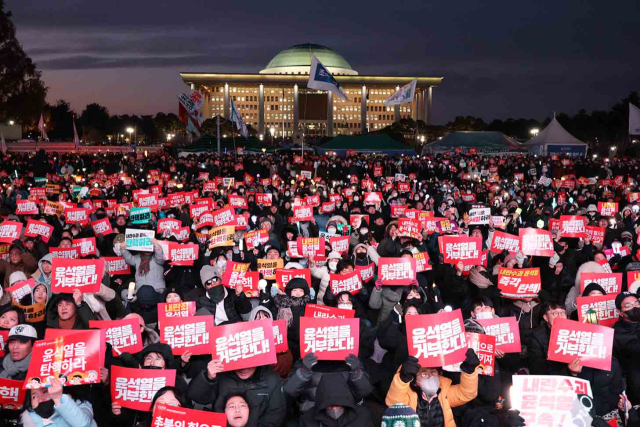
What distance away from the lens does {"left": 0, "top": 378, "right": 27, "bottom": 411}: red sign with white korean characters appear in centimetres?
432

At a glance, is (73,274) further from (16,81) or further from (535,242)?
(16,81)

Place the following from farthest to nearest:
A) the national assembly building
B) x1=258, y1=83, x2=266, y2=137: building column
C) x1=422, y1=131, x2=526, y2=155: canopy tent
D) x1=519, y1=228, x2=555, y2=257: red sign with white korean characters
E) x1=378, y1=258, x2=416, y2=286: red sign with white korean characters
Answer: x1=258, y1=83, x2=266, y2=137: building column
the national assembly building
x1=422, y1=131, x2=526, y2=155: canopy tent
x1=519, y1=228, x2=555, y2=257: red sign with white korean characters
x1=378, y1=258, x2=416, y2=286: red sign with white korean characters

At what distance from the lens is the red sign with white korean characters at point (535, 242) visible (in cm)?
791

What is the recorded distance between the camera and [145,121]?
107 metres

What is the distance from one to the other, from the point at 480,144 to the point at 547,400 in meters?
36.5

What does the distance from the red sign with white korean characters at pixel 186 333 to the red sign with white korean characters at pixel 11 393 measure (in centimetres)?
107

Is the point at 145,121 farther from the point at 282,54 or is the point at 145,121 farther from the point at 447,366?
the point at 447,366

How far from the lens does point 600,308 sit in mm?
5258

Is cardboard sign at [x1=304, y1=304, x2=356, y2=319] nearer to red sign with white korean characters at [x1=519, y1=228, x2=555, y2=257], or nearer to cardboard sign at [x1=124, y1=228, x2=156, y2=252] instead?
cardboard sign at [x1=124, y1=228, x2=156, y2=252]

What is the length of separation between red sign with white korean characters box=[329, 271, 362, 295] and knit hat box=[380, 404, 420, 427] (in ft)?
8.57

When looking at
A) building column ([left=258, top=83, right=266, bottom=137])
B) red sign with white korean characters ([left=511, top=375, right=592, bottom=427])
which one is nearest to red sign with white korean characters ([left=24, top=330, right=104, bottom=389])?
red sign with white korean characters ([left=511, top=375, right=592, bottom=427])

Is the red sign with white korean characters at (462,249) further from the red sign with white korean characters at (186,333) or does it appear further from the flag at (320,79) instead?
the flag at (320,79)

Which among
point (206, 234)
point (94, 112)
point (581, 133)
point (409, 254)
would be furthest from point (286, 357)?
point (94, 112)

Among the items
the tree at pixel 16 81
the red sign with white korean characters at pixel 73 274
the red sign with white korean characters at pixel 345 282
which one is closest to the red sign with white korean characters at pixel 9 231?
the red sign with white korean characters at pixel 73 274
